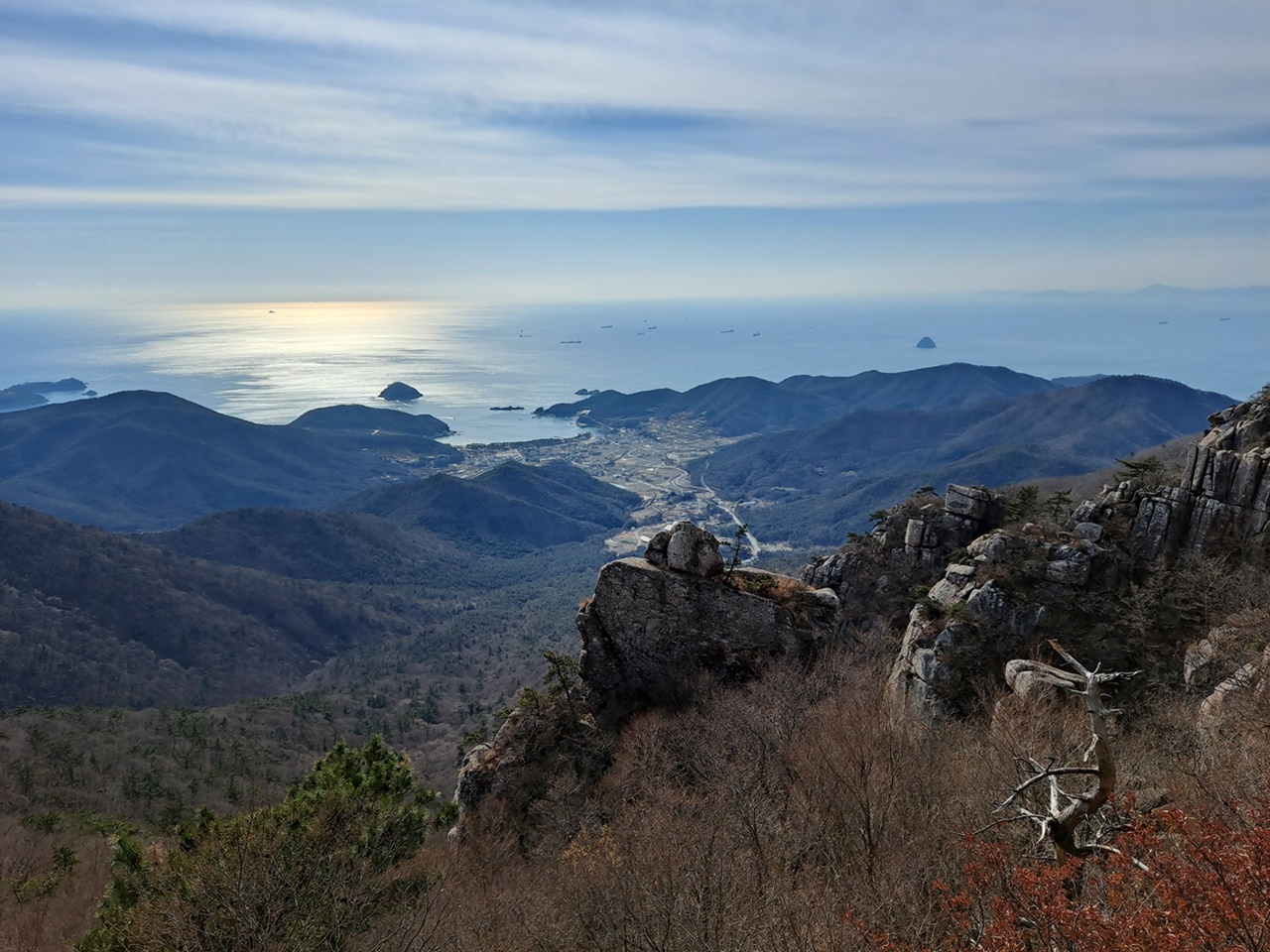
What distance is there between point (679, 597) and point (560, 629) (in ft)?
374

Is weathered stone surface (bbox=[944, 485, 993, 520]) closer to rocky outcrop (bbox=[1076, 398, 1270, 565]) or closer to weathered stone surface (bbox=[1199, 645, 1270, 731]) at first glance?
rocky outcrop (bbox=[1076, 398, 1270, 565])

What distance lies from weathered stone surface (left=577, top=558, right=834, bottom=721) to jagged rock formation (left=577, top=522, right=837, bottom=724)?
0.05 m

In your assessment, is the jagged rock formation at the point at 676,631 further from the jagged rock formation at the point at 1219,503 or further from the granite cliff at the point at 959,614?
the jagged rock formation at the point at 1219,503

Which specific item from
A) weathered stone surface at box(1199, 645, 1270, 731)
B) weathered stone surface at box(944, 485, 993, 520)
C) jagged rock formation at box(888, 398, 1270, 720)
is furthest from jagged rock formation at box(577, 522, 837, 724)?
weathered stone surface at box(944, 485, 993, 520)

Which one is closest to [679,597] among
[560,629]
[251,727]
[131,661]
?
[251,727]

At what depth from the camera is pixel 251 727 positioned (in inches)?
3526

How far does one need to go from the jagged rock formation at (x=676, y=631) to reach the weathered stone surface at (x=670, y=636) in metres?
0.05

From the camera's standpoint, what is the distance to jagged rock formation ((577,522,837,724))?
35.4 metres

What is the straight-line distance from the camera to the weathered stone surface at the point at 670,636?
35.4 m

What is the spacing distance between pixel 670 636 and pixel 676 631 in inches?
14.5

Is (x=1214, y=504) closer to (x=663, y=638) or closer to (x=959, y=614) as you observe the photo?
(x=959, y=614)

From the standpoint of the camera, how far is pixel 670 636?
35594 mm

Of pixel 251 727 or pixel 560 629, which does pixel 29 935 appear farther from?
pixel 560 629

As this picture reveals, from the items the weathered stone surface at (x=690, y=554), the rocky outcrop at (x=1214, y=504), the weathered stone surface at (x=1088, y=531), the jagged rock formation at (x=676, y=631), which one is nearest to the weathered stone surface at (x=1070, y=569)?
the weathered stone surface at (x=1088, y=531)
